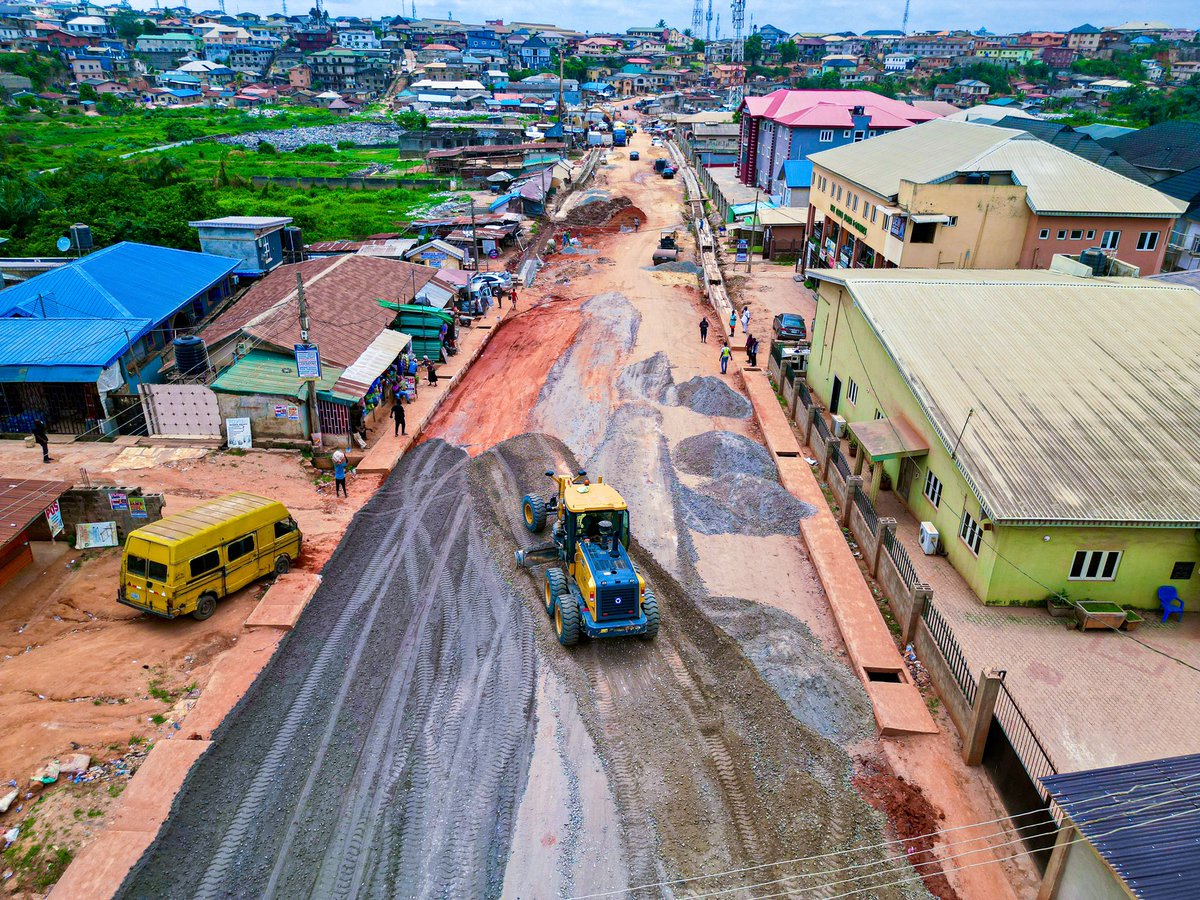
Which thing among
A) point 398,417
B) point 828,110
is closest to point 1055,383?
point 398,417

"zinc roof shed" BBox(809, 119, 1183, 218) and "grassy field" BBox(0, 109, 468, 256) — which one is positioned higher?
"zinc roof shed" BBox(809, 119, 1183, 218)

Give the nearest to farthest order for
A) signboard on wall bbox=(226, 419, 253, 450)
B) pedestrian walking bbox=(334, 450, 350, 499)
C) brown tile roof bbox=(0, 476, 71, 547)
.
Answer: brown tile roof bbox=(0, 476, 71, 547) < pedestrian walking bbox=(334, 450, 350, 499) < signboard on wall bbox=(226, 419, 253, 450)

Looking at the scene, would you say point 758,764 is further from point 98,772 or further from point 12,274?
point 12,274

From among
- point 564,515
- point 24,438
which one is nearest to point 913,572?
point 564,515

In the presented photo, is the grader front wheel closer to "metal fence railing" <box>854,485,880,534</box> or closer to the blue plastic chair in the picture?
"metal fence railing" <box>854,485,880,534</box>

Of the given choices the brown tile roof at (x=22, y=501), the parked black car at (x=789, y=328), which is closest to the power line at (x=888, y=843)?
the brown tile roof at (x=22, y=501)

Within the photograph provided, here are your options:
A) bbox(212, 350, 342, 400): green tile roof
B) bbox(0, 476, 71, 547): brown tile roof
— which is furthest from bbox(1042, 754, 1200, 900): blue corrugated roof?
bbox(212, 350, 342, 400): green tile roof
